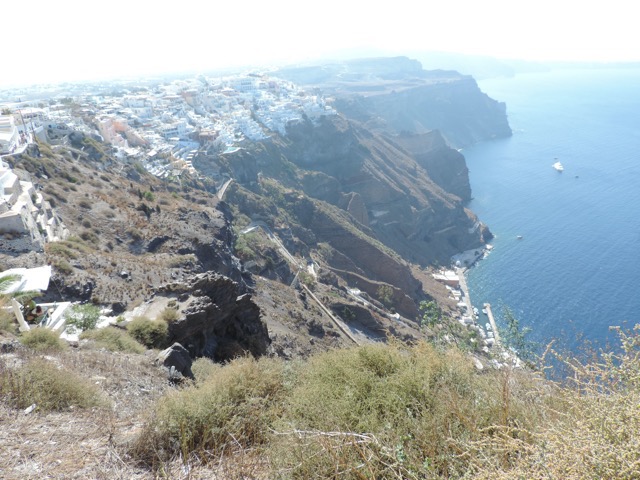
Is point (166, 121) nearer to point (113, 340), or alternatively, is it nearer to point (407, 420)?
point (113, 340)

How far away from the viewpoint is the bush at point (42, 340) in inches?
304

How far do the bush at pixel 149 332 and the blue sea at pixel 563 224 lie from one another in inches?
332

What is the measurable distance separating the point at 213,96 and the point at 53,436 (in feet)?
272

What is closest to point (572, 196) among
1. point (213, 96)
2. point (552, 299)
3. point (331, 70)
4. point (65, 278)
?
point (552, 299)

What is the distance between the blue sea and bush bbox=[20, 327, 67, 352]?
871 cm

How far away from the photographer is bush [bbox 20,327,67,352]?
25.3ft

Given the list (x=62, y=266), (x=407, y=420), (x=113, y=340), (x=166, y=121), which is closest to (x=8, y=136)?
(x=62, y=266)

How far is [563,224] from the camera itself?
58.4 metres

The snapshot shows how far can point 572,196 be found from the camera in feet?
225

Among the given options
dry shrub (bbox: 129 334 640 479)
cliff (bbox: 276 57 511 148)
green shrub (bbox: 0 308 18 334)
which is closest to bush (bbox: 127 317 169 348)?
green shrub (bbox: 0 308 18 334)

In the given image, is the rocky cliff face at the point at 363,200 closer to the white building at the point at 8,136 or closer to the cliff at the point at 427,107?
the white building at the point at 8,136

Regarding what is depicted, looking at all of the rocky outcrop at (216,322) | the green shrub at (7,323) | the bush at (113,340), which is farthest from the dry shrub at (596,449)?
the green shrub at (7,323)

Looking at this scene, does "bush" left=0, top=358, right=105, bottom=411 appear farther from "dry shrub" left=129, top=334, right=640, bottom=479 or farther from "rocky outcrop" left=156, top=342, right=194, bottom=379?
"rocky outcrop" left=156, top=342, right=194, bottom=379

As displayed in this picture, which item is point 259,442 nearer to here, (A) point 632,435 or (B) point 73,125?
(A) point 632,435
